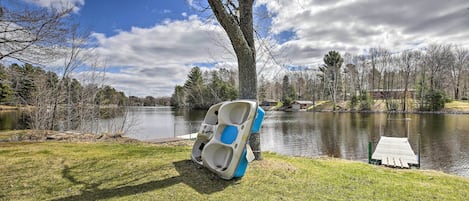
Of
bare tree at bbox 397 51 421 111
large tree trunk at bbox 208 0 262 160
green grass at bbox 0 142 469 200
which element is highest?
bare tree at bbox 397 51 421 111

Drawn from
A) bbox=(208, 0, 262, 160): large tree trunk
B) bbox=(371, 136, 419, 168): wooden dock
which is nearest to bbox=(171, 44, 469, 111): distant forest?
bbox=(371, 136, 419, 168): wooden dock

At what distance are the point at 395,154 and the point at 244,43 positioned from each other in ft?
28.2

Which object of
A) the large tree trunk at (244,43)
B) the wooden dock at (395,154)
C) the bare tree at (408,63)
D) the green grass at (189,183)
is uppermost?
the bare tree at (408,63)

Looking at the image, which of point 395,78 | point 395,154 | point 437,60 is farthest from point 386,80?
point 395,154

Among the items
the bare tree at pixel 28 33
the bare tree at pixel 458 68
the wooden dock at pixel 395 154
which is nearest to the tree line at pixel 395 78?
the bare tree at pixel 458 68

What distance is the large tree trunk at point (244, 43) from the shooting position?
410cm

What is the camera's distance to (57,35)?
6.88 m

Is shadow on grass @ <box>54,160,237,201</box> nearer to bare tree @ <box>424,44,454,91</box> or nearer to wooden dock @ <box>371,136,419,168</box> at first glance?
wooden dock @ <box>371,136,419,168</box>

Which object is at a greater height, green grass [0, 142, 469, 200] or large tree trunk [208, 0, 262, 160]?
large tree trunk [208, 0, 262, 160]

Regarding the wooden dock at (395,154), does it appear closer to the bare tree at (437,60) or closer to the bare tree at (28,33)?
the bare tree at (28,33)

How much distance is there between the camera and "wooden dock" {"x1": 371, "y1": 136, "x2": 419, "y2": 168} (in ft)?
28.5

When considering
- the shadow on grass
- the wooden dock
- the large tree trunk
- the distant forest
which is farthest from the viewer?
the distant forest

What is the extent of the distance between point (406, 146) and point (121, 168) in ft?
37.5

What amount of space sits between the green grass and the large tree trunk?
982mm
